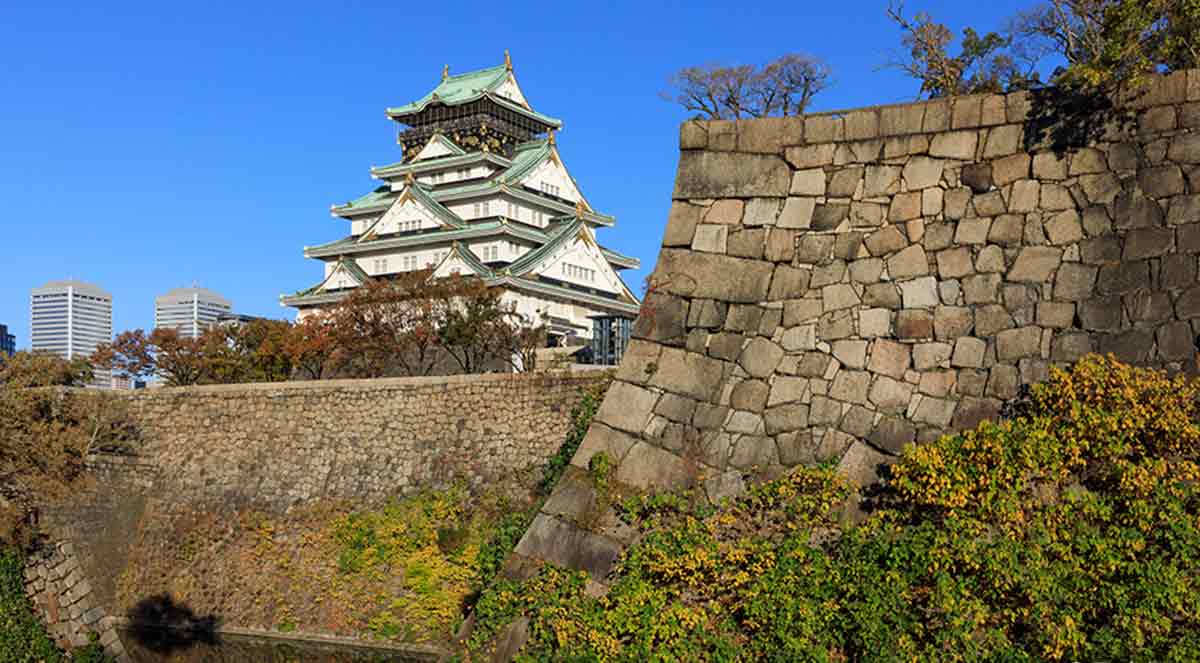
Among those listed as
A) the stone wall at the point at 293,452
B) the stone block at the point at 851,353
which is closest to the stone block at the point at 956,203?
the stone block at the point at 851,353

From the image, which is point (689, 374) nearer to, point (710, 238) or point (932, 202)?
point (710, 238)

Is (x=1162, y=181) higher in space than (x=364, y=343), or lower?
higher

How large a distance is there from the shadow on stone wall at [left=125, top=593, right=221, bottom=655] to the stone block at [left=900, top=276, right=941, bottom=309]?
57.8 ft

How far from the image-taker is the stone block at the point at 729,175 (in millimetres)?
8461

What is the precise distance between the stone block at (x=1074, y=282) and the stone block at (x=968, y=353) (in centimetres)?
61

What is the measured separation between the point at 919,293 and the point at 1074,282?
105 cm

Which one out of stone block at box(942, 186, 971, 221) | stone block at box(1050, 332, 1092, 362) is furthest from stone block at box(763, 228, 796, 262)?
stone block at box(1050, 332, 1092, 362)

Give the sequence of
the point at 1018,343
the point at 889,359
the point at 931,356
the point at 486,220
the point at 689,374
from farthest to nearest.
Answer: the point at 486,220 → the point at 689,374 → the point at 889,359 → the point at 931,356 → the point at 1018,343

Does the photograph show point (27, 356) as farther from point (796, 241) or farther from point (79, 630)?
point (796, 241)

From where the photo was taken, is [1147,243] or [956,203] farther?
[956,203]

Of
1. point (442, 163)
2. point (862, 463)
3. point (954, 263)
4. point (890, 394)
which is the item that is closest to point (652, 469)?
point (862, 463)

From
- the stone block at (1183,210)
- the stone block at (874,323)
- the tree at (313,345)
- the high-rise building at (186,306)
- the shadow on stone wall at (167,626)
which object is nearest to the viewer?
the stone block at (1183,210)

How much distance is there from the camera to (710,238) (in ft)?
28.3

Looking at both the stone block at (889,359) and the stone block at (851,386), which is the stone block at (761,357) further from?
the stone block at (889,359)
